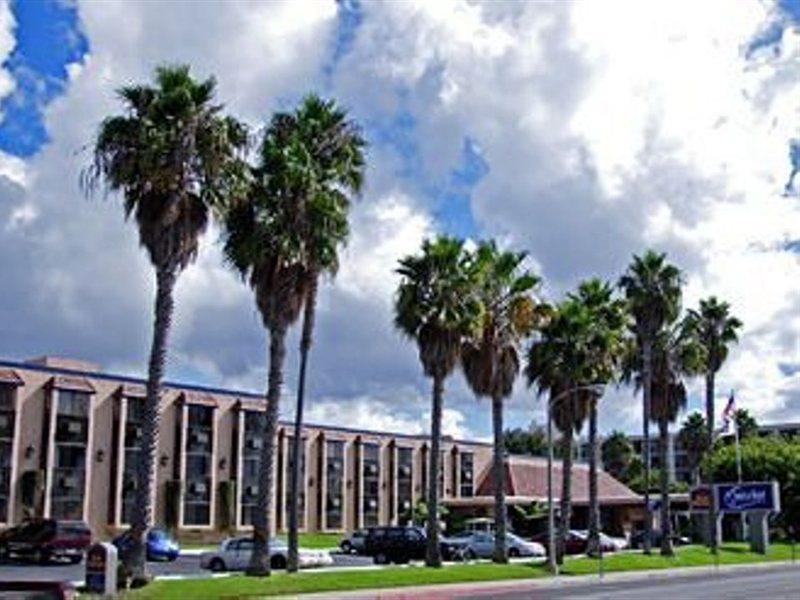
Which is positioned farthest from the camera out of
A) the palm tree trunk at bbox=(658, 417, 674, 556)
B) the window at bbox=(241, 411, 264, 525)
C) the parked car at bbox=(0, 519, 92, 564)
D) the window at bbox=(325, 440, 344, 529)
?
the window at bbox=(325, 440, 344, 529)

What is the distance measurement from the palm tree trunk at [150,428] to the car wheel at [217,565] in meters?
14.3

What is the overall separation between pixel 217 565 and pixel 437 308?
1291cm

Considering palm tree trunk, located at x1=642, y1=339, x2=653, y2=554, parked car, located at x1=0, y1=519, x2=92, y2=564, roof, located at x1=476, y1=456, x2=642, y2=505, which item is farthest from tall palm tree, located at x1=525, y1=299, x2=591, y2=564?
roof, located at x1=476, y1=456, x2=642, y2=505

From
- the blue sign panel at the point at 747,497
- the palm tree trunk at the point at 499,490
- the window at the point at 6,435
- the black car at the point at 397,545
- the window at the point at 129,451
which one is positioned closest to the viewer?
the palm tree trunk at the point at 499,490

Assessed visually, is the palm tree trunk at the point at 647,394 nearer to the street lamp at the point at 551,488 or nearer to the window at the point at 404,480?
the street lamp at the point at 551,488

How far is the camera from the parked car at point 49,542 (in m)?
47.2

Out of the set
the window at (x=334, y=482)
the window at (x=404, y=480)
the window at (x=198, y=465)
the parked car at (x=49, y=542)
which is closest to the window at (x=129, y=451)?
the window at (x=198, y=465)

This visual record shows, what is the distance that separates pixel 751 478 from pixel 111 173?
216 feet

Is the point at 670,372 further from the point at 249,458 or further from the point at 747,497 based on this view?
the point at 249,458

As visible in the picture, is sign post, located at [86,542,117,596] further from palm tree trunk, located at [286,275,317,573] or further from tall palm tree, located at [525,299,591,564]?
tall palm tree, located at [525,299,591,564]

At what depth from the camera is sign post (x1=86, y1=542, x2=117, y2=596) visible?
27.4m

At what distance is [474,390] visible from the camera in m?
47.9

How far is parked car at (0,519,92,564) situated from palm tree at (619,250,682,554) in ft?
97.8

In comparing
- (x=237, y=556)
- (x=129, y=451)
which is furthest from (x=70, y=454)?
(x=237, y=556)
